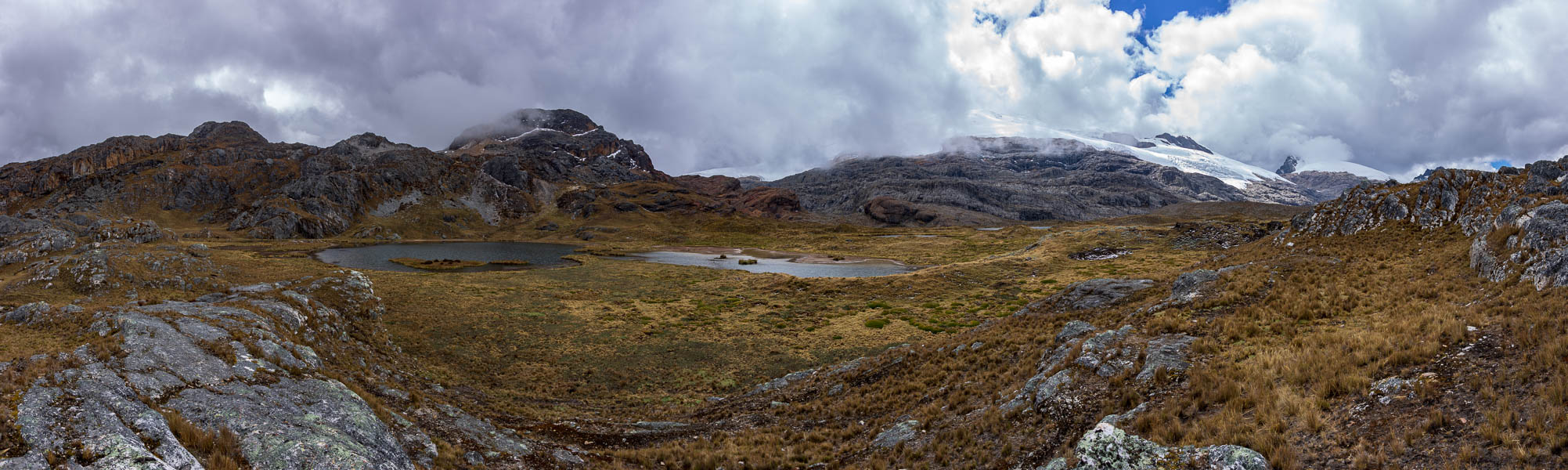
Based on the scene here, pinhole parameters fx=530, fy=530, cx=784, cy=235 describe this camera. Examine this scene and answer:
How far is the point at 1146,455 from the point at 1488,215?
23671 mm

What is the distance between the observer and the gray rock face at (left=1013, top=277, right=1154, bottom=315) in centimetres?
3067

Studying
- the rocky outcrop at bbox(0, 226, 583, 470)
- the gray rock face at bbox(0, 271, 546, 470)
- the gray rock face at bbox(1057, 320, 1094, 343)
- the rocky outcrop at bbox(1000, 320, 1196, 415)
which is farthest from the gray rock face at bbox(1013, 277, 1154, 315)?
the gray rock face at bbox(0, 271, 546, 470)

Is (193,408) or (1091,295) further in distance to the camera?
(1091,295)

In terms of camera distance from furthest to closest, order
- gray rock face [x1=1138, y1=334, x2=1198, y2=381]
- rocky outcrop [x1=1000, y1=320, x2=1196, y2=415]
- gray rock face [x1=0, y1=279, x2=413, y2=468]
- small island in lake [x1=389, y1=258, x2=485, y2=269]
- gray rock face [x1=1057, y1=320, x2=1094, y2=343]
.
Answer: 1. small island in lake [x1=389, y1=258, x2=485, y2=269]
2. gray rock face [x1=1057, y1=320, x2=1094, y2=343]
3. rocky outcrop [x1=1000, y1=320, x2=1196, y2=415]
4. gray rock face [x1=1138, y1=334, x2=1198, y2=381]
5. gray rock face [x1=0, y1=279, x2=413, y2=468]

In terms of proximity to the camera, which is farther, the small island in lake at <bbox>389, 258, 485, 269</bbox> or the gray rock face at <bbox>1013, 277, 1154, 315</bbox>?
the small island in lake at <bbox>389, 258, 485, 269</bbox>

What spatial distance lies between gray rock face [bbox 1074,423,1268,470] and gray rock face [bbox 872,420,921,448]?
21.3 feet

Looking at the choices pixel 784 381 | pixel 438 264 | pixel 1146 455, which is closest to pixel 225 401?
pixel 784 381

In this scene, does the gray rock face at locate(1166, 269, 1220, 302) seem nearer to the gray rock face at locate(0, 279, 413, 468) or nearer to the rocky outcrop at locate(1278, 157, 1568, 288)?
the rocky outcrop at locate(1278, 157, 1568, 288)

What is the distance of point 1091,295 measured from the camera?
3164 centimetres

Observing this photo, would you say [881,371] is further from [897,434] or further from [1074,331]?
[1074,331]

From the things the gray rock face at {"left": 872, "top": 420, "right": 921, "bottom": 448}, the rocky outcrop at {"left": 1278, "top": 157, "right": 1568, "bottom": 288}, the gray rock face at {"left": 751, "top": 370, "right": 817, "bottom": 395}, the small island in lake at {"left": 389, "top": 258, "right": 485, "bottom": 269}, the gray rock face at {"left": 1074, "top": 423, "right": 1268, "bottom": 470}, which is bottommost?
the gray rock face at {"left": 751, "top": 370, "right": 817, "bottom": 395}

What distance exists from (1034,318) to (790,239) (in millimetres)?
165343

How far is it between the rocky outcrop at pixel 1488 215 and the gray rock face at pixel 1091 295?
1272 centimetres

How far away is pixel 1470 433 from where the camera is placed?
914cm
